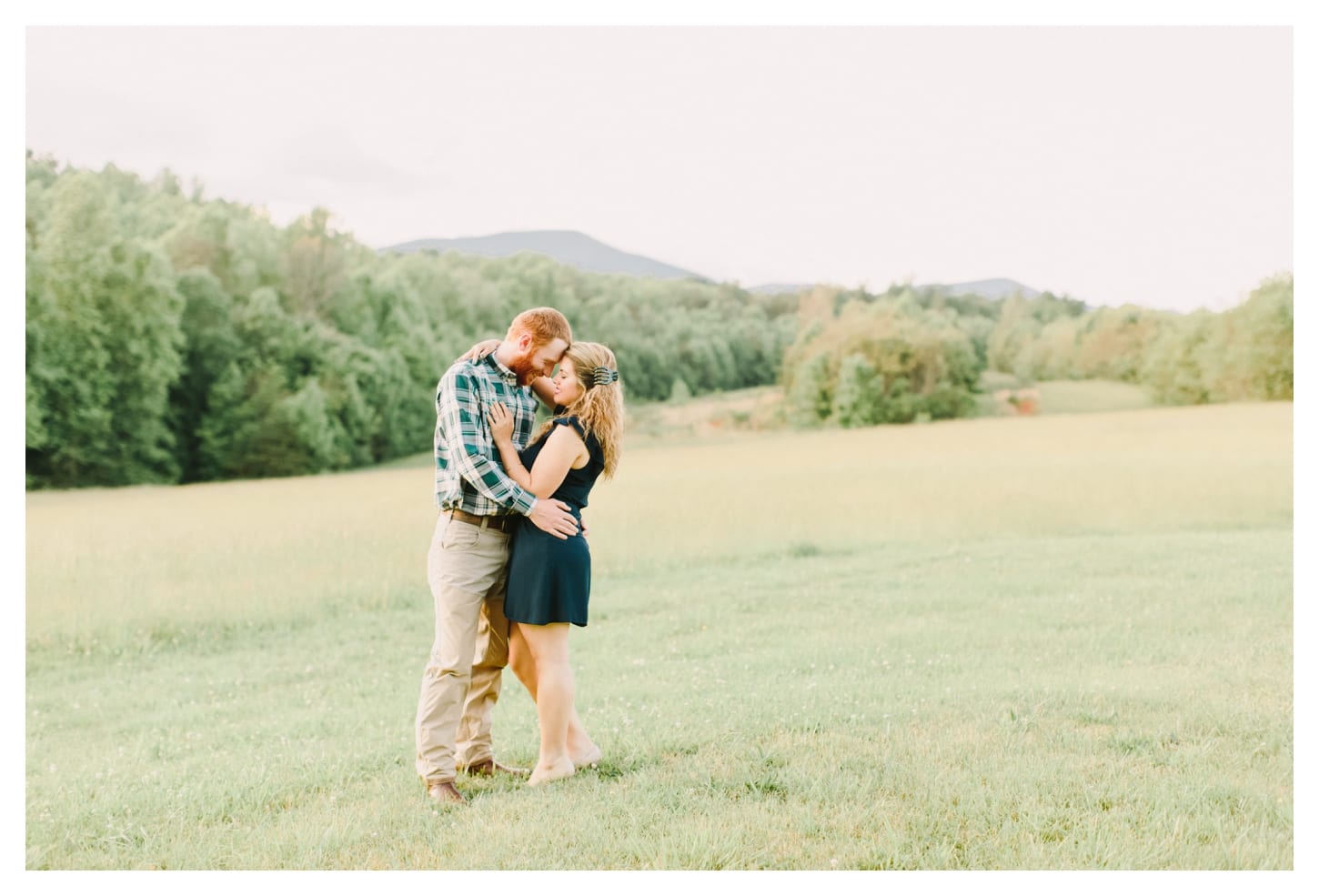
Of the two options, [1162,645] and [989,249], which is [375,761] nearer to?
[1162,645]

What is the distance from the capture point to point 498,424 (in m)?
5.32

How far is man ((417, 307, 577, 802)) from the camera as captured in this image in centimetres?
520

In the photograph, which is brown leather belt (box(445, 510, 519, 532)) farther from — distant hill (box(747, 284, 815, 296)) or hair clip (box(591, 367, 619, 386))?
distant hill (box(747, 284, 815, 296))

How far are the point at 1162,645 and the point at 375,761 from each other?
643 centimetres

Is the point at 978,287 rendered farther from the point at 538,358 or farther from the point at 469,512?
the point at 469,512

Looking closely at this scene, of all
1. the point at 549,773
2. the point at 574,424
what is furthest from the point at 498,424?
the point at 549,773

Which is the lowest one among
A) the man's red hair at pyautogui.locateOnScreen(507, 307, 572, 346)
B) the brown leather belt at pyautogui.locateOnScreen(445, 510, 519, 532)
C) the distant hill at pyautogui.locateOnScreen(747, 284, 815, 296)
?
the brown leather belt at pyautogui.locateOnScreen(445, 510, 519, 532)

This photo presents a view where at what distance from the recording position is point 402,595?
488 inches

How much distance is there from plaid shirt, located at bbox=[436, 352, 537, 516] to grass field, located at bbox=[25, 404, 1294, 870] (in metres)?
1.54

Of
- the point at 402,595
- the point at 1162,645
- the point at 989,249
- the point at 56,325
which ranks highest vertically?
the point at 989,249

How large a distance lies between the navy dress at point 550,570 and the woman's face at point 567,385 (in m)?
0.12

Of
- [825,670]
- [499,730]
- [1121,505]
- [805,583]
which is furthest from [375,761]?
[1121,505]

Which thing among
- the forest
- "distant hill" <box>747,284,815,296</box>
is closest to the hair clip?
the forest

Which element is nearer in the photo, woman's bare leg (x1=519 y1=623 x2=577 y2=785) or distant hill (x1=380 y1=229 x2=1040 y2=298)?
woman's bare leg (x1=519 y1=623 x2=577 y2=785)
